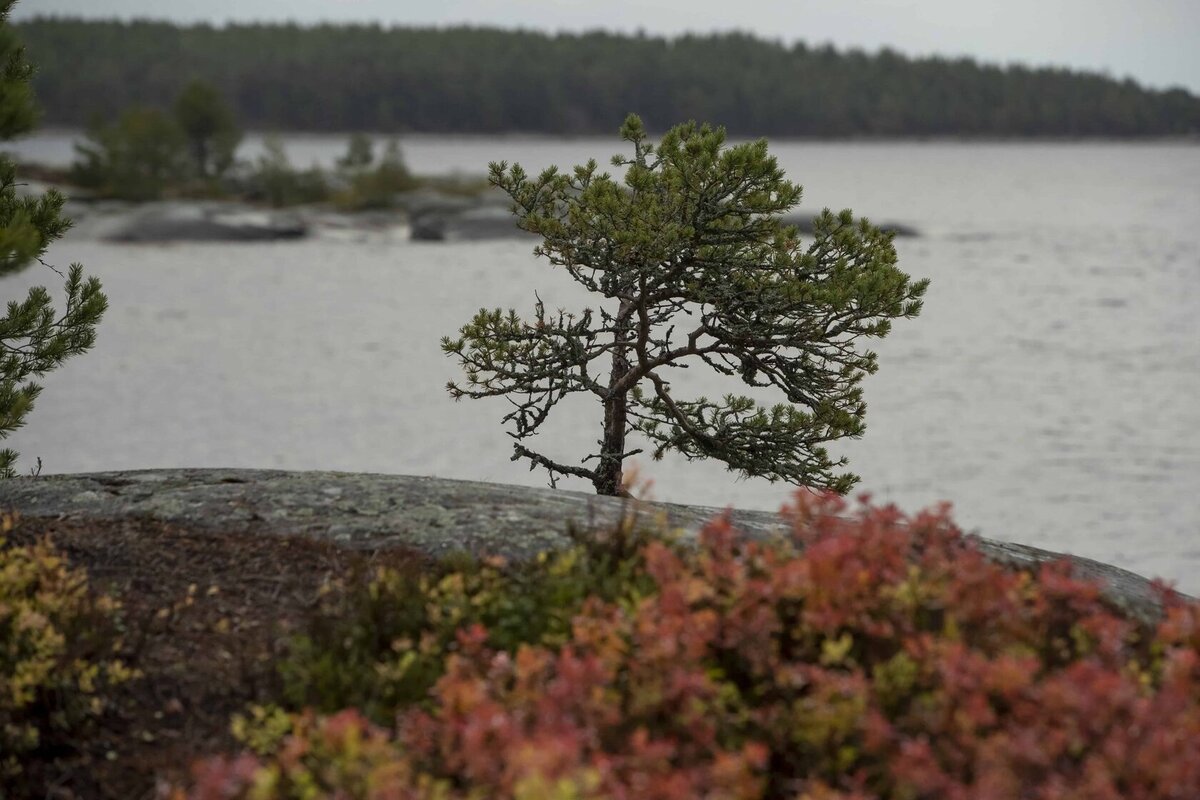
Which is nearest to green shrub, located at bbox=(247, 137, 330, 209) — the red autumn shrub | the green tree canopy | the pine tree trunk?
the green tree canopy

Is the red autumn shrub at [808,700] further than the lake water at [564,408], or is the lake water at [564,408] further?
the lake water at [564,408]

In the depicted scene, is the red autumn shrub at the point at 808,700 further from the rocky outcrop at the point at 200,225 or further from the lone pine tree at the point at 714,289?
the rocky outcrop at the point at 200,225

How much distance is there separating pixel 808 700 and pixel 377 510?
3898 mm

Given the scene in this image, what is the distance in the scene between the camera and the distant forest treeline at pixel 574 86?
170m

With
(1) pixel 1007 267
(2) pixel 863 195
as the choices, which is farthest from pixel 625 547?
(2) pixel 863 195

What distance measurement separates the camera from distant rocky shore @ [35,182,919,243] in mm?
75250

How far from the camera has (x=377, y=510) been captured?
8125mm

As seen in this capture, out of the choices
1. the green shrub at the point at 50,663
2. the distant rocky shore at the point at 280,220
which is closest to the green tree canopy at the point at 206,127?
the distant rocky shore at the point at 280,220

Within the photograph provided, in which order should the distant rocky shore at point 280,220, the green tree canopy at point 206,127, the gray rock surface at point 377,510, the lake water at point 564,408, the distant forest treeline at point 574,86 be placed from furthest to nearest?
the distant forest treeline at point 574,86 → the green tree canopy at point 206,127 → the distant rocky shore at point 280,220 → the lake water at point 564,408 → the gray rock surface at point 377,510

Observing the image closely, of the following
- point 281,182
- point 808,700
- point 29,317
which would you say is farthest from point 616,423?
point 281,182

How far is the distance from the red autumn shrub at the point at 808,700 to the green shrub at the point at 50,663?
3.54 ft

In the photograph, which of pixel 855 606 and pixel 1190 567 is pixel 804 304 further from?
pixel 1190 567

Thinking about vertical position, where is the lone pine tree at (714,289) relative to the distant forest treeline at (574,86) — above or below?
below

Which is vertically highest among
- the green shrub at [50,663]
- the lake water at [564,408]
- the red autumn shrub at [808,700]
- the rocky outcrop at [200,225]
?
the red autumn shrub at [808,700]
